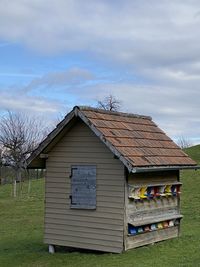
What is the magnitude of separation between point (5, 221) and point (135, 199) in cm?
1077

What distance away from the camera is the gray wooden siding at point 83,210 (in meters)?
12.0

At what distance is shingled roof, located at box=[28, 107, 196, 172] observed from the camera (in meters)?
11.9

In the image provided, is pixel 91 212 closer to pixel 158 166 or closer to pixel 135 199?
pixel 135 199

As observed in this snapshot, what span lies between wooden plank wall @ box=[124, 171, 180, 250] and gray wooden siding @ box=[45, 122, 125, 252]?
33cm

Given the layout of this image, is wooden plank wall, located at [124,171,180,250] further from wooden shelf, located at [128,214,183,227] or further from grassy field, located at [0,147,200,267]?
grassy field, located at [0,147,200,267]

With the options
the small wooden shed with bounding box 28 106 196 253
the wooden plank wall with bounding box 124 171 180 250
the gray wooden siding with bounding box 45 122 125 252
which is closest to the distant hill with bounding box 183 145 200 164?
the wooden plank wall with bounding box 124 171 180 250

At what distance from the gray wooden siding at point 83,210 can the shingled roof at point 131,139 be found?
397 millimetres

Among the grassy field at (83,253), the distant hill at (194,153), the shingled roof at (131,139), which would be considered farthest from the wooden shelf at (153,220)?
the distant hill at (194,153)

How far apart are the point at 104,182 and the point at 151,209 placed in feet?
5.73

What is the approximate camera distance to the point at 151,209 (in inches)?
517

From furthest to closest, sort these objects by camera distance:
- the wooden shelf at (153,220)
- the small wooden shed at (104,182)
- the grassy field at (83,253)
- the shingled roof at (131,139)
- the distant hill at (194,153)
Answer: the distant hill at (194,153)
the wooden shelf at (153,220)
the small wooden shed at (104,182)
the shingled roof at (131,139)
the grassy field at (83,253)

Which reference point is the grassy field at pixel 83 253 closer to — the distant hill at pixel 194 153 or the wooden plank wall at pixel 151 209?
the wooden plank wall at pixel 151 209

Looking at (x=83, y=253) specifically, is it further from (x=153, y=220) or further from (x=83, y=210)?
(x=153, y=220)

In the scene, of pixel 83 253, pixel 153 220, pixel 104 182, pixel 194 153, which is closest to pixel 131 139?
pixel 104 182
